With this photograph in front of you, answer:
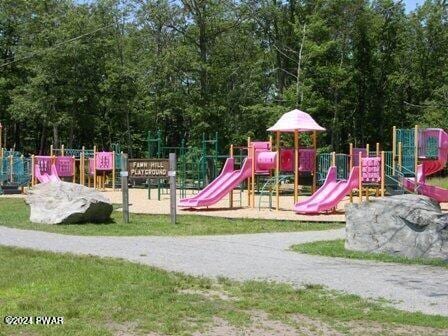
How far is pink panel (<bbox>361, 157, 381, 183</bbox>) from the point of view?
21.9m

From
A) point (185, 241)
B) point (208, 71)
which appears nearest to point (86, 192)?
point (185, 241)

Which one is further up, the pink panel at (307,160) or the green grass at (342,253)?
the pink panel at (307,160)

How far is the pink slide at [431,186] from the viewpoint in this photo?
76.6 ft

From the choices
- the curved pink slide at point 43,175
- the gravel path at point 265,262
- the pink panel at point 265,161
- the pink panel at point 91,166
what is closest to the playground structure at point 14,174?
the curved pink slide at point 43,175

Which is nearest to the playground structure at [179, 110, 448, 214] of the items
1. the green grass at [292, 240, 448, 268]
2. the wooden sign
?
the wooden sign

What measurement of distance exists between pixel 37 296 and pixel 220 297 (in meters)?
2.03

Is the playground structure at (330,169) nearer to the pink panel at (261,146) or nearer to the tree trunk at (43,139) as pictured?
the pink panel at (261,146)

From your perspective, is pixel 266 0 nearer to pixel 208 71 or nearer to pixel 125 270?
pixel 208 71

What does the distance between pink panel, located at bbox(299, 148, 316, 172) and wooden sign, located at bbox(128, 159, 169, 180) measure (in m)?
6.40

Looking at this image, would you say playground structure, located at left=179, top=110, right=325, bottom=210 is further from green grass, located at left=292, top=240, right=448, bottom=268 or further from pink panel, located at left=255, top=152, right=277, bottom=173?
green grass, located at left=292, top=240, right=448, bottom=268

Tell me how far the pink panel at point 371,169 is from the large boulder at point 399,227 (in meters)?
10.3

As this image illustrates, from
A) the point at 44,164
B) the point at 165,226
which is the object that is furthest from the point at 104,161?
the point at 165,226

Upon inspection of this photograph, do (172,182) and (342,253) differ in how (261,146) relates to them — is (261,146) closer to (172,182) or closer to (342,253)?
(172,182)

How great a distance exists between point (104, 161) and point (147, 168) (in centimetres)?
1913
